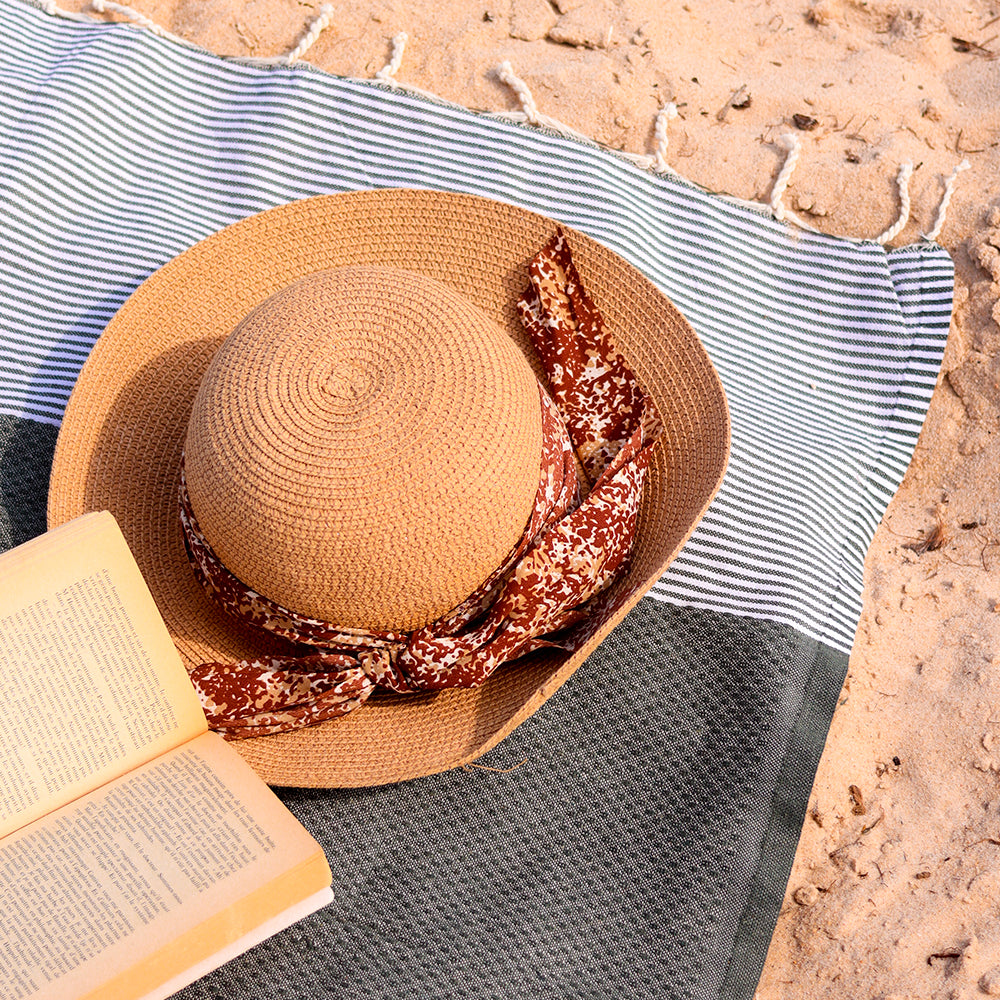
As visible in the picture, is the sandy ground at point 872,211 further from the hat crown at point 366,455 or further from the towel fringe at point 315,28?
the hat crown at point 366,455

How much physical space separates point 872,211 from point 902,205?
73mm

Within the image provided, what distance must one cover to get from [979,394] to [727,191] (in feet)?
2.63

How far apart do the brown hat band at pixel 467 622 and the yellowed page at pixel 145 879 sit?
147mm

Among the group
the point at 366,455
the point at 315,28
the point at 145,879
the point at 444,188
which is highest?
the point at 315,28

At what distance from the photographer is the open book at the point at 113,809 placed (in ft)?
4.13

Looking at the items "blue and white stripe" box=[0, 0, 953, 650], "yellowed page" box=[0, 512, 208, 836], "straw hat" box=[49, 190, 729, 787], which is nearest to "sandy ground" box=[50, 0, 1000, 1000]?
"blue and white stripe" box=[0, 0, 953, 650]

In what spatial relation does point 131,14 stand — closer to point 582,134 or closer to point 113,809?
point 582,134

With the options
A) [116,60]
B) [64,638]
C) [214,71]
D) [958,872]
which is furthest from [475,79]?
[958,872]

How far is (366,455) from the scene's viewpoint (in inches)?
54.5

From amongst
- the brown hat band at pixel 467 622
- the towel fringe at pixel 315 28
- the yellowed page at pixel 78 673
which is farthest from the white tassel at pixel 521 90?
the yellowed page at pixel 78 673

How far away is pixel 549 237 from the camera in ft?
5.97

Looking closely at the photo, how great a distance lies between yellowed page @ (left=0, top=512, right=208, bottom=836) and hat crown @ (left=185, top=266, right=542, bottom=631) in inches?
6.3

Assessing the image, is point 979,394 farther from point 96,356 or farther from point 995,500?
point 96,356

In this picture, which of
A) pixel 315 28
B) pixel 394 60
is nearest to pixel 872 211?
pixel 394 60
